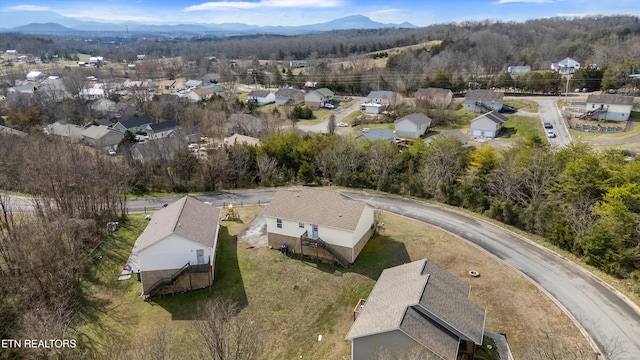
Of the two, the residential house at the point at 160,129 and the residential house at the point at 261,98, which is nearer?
the residential house at the point at 160,129

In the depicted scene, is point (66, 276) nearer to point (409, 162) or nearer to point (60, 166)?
point (60, 166)

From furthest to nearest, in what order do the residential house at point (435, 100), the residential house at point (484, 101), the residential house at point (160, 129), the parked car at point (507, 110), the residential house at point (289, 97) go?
the residential house at point (289, 97) < the residential house at point (435, 100) < the residential house at point (484, 101) < the parked car at point (507, 110) < the residential house at point (160, 129)

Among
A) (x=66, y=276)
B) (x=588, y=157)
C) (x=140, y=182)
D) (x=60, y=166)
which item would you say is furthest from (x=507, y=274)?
(x=140, y=182)

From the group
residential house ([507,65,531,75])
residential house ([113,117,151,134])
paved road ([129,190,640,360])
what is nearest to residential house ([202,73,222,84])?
residential house ([113,117,151,134])

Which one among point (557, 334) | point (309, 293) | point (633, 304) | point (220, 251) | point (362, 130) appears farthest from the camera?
point (362, 130)

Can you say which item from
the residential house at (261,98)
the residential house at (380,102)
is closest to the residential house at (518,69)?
the residential house at (380,102)

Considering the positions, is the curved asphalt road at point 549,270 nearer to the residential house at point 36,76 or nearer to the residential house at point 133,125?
the residential house at point 133,125

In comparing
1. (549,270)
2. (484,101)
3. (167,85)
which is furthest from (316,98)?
(549,270)
